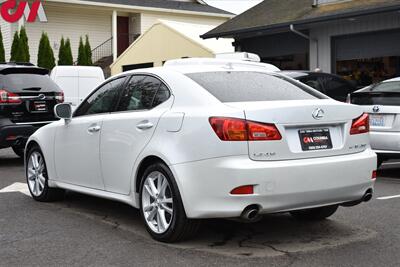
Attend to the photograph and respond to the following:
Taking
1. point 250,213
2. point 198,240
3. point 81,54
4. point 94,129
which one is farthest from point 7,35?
point 250,213

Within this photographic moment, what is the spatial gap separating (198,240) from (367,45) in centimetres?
1286

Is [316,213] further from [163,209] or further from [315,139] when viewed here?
[163,209]

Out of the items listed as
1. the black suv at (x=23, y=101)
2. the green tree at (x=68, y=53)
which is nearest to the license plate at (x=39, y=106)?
the black suv at (x=23, y=101)

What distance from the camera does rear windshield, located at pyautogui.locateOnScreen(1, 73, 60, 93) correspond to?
10.8m

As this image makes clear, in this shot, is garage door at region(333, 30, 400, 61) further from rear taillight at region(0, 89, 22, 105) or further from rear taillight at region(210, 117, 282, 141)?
rear taillight at region(210, 117, 282, 141)

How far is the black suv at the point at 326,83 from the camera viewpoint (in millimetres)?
11783

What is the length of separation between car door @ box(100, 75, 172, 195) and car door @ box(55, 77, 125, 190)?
0.53 ft

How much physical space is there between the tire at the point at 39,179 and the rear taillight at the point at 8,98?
3.19 meters

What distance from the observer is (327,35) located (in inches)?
712

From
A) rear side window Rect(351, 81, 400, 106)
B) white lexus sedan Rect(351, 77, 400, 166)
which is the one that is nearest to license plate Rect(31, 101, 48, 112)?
rear side window Rect(351, 81, 400, 106)

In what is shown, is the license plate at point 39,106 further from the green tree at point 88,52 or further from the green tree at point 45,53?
the green tree at point 88,52

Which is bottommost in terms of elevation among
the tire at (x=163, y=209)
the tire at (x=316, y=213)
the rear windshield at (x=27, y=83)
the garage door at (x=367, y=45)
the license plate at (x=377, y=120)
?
the tire at (x=316, y=213)

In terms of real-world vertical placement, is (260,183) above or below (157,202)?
above

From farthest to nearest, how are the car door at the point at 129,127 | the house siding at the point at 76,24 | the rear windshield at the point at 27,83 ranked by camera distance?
the house siding at the point at 76,24 < the rear windshield at the point at 27,83 < the car door at the point at 129,127
